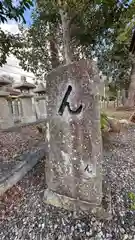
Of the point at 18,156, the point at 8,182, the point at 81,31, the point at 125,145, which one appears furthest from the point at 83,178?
the point at 81,31

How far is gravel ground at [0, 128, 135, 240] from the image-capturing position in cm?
136

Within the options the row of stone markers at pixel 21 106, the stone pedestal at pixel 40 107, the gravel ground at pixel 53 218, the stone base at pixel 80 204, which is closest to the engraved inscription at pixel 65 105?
the stone base at pixel 80 204

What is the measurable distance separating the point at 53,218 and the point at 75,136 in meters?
0.80

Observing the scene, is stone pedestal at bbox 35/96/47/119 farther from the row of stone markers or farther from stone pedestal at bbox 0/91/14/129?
stone pedestal at bbox 0/91/14/129

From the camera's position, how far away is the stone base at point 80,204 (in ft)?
4.83

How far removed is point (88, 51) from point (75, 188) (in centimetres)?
846

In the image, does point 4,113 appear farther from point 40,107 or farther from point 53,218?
point 53,218

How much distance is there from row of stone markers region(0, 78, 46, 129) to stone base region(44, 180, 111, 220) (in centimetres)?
406

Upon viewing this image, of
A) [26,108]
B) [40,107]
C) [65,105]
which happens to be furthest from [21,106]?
[65,105]

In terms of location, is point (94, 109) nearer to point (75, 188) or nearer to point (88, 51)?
point (75, 188)

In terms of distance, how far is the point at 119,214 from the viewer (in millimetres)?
1504

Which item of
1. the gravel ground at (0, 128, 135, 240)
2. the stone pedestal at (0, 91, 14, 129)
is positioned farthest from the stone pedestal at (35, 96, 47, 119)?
the gravel ground at (0, 128, 135, 240)

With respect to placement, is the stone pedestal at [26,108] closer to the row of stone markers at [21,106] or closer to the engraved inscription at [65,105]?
the row of stone markers at [21,106]

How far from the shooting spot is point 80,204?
1551 millimetres
